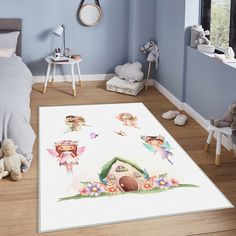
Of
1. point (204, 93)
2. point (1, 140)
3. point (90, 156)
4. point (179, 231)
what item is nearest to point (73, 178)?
point (90, 156)

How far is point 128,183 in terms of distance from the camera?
2607mm

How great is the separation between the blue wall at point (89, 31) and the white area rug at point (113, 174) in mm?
1450

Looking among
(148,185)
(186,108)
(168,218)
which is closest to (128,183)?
(148,185)

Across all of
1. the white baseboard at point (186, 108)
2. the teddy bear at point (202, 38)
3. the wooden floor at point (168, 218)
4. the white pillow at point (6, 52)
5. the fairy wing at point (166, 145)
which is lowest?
the wooden floor at point (168, 218)

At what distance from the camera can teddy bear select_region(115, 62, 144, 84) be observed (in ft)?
16.0

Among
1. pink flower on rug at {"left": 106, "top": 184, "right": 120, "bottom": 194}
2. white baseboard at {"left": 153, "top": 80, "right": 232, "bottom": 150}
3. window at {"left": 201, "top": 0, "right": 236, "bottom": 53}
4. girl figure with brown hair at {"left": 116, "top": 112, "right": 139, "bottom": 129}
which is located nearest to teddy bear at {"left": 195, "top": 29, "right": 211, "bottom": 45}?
window at {"left": 201, "top": 0, "right": 236, "bottom": 53}

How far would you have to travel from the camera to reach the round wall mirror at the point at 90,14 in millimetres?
4918

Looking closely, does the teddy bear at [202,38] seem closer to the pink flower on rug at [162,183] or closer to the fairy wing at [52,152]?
the pink flower on rug at [162,183]

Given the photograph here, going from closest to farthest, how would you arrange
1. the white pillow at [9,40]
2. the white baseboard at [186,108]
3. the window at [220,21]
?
the window at [220,21] < the white baseboard at [186,108] < the white pillow at [9,40]

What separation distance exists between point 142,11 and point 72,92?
4.32ft

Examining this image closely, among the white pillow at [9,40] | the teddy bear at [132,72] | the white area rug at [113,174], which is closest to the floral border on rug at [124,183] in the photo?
the white area rug at [113,174]

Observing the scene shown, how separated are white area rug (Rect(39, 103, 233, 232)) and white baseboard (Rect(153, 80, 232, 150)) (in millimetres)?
393

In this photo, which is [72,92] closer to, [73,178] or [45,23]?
[45,23]

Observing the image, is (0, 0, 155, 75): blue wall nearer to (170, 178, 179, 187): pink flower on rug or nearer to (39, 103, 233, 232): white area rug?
(39, 103, 233, 232): white area rug
